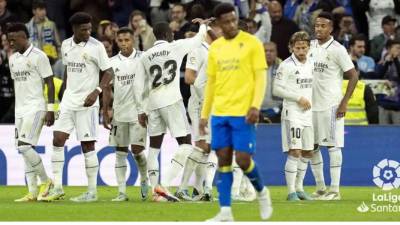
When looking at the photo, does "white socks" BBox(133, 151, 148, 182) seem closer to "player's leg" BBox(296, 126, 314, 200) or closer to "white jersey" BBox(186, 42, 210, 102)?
"white jersey" BBox(186, 42, 210, 102)

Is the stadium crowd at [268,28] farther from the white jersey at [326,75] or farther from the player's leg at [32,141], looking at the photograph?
the player's leg at [32,141]

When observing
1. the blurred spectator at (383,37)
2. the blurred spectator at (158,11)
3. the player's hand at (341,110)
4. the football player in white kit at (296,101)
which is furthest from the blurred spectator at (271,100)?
the football player in white kit at (296,101)

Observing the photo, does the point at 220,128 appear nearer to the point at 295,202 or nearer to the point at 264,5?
the point at 295,202

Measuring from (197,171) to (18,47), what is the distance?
3.33 metres

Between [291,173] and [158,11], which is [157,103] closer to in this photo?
[291,173]

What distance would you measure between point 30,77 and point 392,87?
9.11m

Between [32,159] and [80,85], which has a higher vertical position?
[80,85]

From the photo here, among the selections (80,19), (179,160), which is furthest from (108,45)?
(179,160)

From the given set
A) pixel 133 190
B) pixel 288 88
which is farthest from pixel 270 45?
pixel 288 88

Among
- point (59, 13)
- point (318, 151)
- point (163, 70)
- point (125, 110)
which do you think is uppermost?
point (59, 13)

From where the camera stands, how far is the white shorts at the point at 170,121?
18.3 metres

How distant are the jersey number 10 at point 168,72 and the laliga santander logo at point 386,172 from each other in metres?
6.20

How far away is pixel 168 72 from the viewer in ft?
60.3

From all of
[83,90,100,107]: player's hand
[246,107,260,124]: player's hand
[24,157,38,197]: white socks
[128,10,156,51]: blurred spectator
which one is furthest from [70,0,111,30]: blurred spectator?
[246,107,260,124]: player's hand
